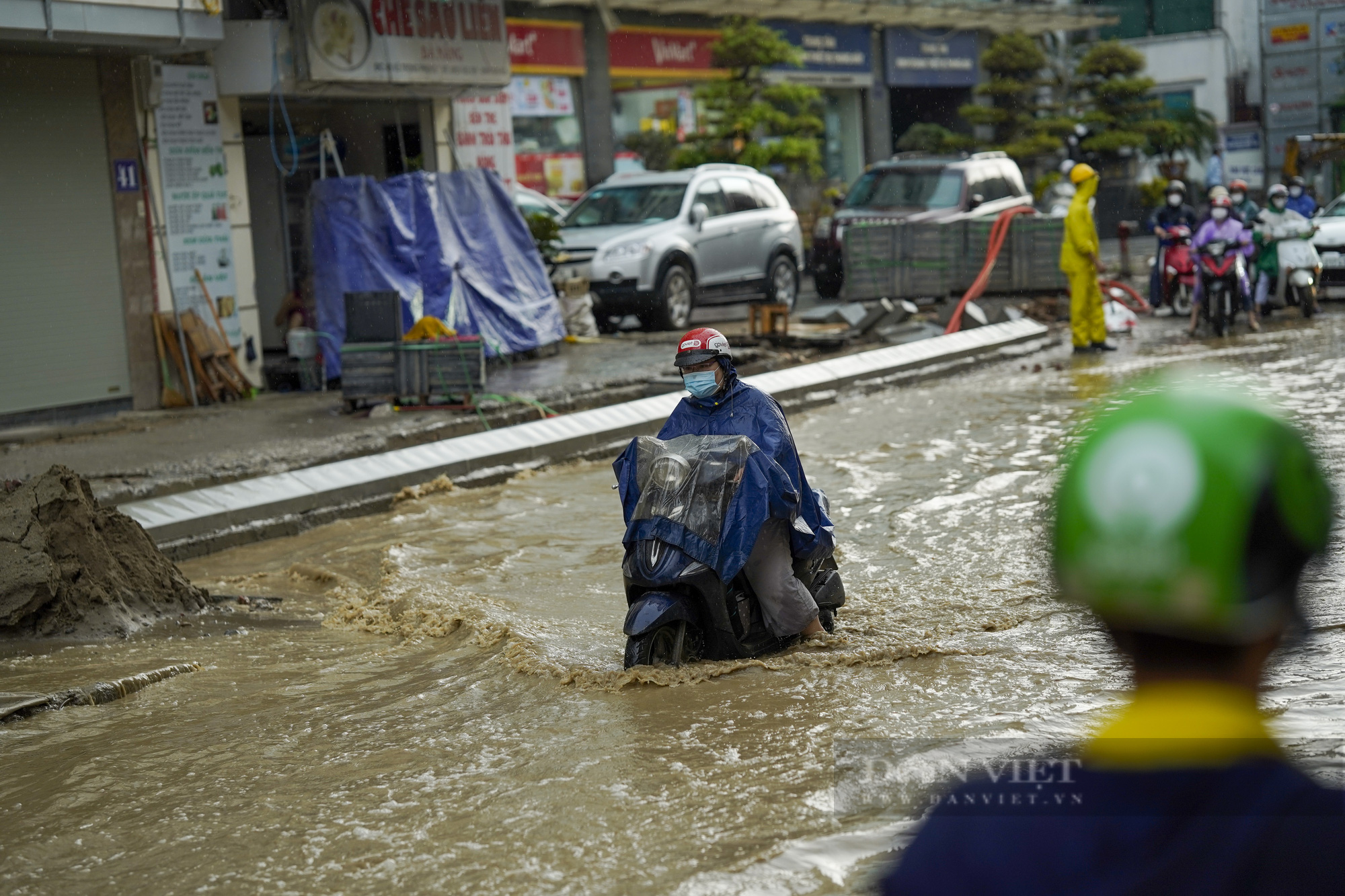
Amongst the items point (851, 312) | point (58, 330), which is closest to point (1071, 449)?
point (58, 330)

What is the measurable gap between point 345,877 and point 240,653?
2.77 m

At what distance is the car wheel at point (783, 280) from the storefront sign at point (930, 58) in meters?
14.7

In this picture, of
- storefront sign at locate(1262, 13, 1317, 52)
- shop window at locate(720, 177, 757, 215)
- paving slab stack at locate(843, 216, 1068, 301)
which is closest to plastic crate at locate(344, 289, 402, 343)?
paving slab stack at locate(843, 216, 1068, 301)

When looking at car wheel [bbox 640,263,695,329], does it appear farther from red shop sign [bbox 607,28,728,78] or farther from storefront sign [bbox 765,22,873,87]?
storefront sign [bbox 765,22,873,87]

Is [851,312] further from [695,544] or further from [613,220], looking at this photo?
[695,544]

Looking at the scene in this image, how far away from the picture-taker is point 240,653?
6.34 metres

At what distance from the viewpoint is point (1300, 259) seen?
18.1m

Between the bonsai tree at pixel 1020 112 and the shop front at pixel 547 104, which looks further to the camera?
the bonsai tree at pixel 1020 112

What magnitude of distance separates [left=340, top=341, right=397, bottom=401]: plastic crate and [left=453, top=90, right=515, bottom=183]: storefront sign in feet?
18.4

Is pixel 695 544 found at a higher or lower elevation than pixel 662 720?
higher

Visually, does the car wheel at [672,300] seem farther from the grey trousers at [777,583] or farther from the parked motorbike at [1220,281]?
the grey trousers at [777,583]

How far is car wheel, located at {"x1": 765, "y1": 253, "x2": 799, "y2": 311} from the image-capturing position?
20.2 metres

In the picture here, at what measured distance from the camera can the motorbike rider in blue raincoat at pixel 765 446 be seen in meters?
5.62

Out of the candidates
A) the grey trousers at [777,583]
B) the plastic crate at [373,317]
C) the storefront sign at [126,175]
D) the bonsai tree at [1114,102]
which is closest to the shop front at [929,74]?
the bonsai tree at [1114,102]
